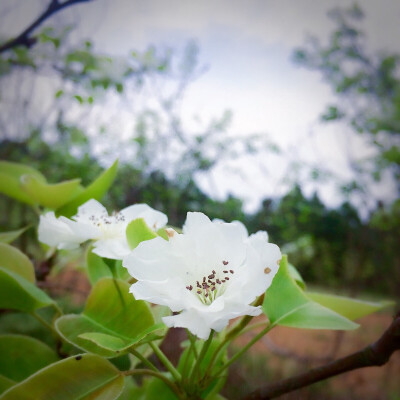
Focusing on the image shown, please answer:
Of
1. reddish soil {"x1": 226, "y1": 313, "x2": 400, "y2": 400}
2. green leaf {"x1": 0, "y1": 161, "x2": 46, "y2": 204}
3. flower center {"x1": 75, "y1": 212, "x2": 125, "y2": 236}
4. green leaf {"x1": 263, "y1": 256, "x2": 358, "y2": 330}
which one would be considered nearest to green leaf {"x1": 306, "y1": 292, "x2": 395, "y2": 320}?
green leaf {"x1": 263, "y1": 256, "x2": 358, "y2": 330}

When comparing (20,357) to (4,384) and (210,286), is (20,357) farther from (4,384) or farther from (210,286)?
(210,286)

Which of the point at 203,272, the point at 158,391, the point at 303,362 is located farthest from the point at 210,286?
the point at 303,362

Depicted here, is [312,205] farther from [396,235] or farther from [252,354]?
[252,354]

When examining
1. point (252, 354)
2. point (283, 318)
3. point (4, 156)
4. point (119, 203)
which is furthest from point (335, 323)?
point (252, 354)

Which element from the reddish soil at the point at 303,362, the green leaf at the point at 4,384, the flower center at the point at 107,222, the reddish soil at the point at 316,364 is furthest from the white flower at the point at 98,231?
the reddish soil at the point at 316,364

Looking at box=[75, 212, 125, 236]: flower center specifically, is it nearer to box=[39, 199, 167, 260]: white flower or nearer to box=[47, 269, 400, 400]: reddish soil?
box=[39, 199, 167, 260]: white flower

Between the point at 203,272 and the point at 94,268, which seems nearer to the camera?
the point at 203,272

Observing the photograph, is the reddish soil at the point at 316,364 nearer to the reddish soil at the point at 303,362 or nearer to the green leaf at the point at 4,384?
the reddish soil at the point at 303,362
